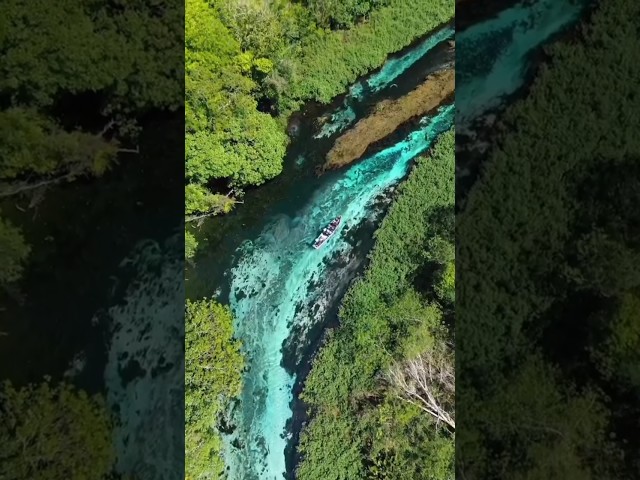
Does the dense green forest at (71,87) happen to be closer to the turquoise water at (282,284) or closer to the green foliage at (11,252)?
the green foliage at (11,252)

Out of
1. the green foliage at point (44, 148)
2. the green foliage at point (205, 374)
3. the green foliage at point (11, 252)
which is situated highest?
the green foliage at point (44, 148)

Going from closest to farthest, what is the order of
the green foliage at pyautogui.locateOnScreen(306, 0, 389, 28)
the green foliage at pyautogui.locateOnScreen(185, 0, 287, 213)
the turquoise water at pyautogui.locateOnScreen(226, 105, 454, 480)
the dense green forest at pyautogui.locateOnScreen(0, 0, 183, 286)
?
the dense green forest at pyautogui.locateOnScreen(0, 0, 183, 286) → the green foliage at pyautogui.locateOnScreen(185, 0, 287, 213) → the green foliage at pyautogui.locateOnScreen(306, 0, 389, 28) → the turquoise water at pyautogui.locateOnScreen(226, 105, 454, 480)

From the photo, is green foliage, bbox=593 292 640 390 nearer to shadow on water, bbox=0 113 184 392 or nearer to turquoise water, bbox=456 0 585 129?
Result: turquoise water, bbox=456 0 585 129

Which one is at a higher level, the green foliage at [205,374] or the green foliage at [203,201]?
the green foliage at [203,201]

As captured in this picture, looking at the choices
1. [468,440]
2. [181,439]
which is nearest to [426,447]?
[468,440]

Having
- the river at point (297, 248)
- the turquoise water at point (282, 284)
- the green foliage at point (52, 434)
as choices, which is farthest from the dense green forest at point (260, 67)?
the green foliage at point (52, 434)

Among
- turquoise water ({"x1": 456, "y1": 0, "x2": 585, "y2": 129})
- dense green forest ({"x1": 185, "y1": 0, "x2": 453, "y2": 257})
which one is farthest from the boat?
turquoise water ({"x1": 456, "y1": 0, "x2": 585, "y2": 129})

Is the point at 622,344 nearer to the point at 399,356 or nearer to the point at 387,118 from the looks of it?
the point at 399,356

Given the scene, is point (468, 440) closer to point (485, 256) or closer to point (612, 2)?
point (485, 256)
